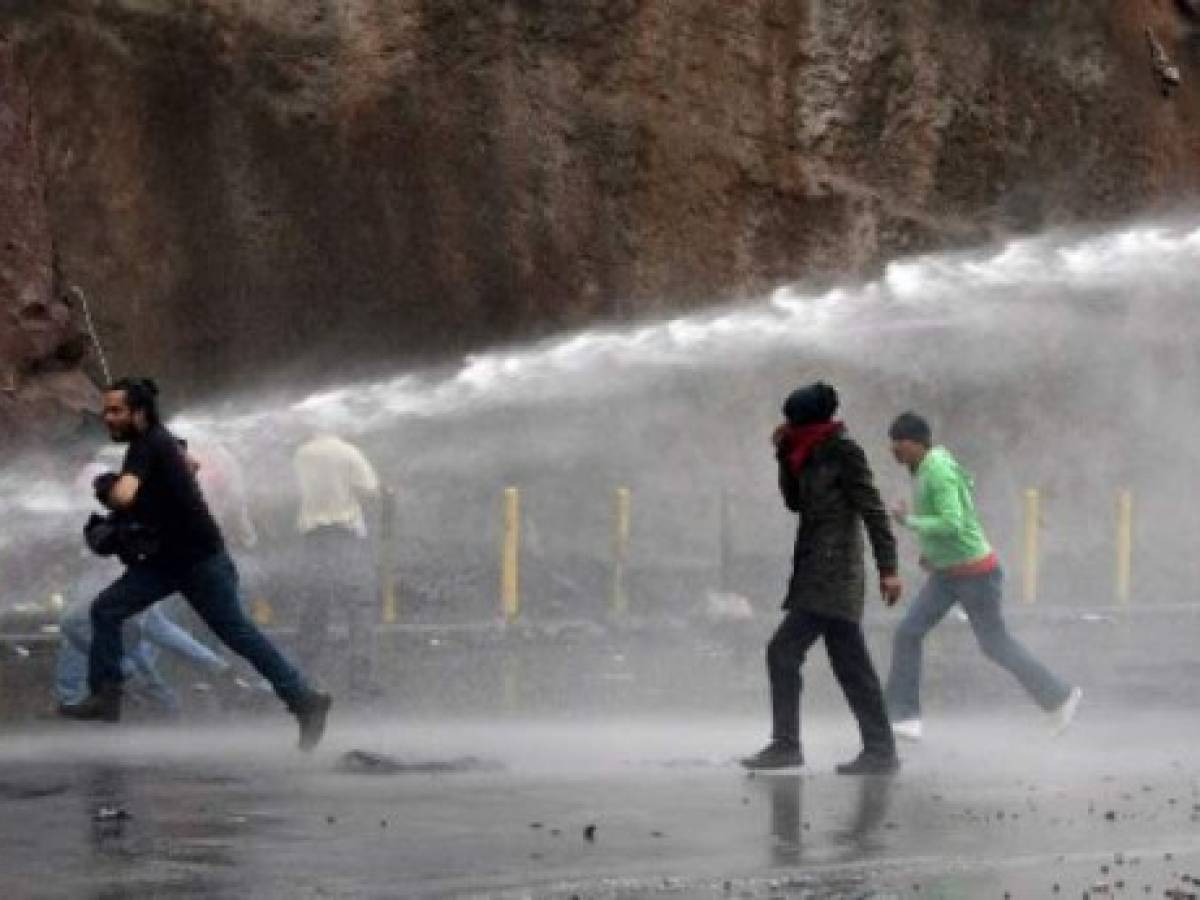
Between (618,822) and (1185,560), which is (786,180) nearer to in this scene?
(1185,560)

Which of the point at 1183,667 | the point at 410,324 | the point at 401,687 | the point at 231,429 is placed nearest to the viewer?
the point at 401,687

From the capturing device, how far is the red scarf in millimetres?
12969

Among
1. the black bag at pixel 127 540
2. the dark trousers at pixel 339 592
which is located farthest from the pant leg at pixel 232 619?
the dark trousers at pixel 339 592

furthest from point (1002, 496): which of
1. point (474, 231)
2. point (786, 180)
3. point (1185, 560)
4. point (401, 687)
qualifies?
point (401, 687)

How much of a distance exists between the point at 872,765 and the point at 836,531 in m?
1.05

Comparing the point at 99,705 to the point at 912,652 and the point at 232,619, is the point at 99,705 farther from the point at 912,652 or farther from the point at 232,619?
the point at 912,652

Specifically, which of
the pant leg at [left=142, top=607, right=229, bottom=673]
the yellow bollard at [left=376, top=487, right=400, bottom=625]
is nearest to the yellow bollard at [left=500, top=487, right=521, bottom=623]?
the yellow bollard at [left=376, top=487, right=400, bottom=625]

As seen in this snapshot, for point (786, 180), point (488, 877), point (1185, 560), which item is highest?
point (786, 180)

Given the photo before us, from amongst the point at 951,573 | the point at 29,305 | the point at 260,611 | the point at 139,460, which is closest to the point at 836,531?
the point at 951,573

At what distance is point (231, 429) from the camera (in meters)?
23.4

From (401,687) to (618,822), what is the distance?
6.75m

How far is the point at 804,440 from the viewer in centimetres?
1298

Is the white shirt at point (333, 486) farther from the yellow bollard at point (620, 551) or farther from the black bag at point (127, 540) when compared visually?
the yellow bollard at point (620, 551)

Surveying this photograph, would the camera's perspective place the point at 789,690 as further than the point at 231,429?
No
